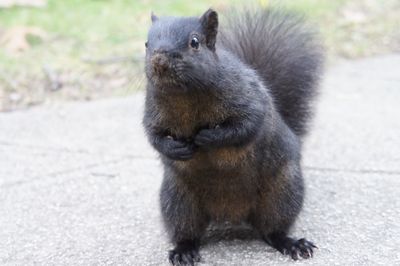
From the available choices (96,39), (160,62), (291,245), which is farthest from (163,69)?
(96,39)

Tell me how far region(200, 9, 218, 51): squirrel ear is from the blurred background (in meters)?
2.33

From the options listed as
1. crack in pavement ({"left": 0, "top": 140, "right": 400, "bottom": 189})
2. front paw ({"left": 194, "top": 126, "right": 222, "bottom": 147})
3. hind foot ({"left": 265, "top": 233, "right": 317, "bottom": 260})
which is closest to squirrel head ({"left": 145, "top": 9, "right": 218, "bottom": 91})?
front paw ({"left": 194, "top": 126, "right": 222, "bottom": 147})

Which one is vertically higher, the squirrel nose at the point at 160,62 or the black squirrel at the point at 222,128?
the squirrel nose at the point at 160,62

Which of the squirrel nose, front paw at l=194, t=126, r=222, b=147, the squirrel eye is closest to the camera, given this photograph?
the squirrel nose

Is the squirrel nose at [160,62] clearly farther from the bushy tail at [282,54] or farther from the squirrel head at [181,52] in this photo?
the bushy tail at [282,54]

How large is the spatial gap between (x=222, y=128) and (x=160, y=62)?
419 millimetres

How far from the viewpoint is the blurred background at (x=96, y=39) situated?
580cm

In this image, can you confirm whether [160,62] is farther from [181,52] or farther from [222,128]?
[222,128]

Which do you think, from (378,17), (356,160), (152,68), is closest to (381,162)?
(356,160)

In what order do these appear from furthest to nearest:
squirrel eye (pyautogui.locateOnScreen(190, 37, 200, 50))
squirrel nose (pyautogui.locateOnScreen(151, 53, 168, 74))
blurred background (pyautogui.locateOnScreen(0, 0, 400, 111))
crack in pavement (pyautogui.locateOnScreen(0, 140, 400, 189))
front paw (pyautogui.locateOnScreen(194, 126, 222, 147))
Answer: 1. blurred background (pyautogui.locateOnScreen(0, 0, 400, 111))
2. crack in pavement (pyautogui.locateOnScreen(0, 140, 400, 189))
3. front paw (pyautogui.locateOnScreen(194, 126, 222, 147))
4. squirrel eye (pyautogui.locateOnScreen(190, 37, 200, 50))
5. squirrel nose (pyautogui.locateOnScreen(151, 53, 168, 74))

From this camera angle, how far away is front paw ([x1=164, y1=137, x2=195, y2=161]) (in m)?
2.90

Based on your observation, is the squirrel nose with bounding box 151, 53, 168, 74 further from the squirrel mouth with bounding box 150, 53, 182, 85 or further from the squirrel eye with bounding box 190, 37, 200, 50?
the squirrel eye with bounding box 190, 37, 200, 50

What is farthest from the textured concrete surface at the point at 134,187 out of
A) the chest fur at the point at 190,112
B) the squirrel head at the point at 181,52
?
the squirrel head at the point at 181,52

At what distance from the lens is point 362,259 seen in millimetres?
3113
